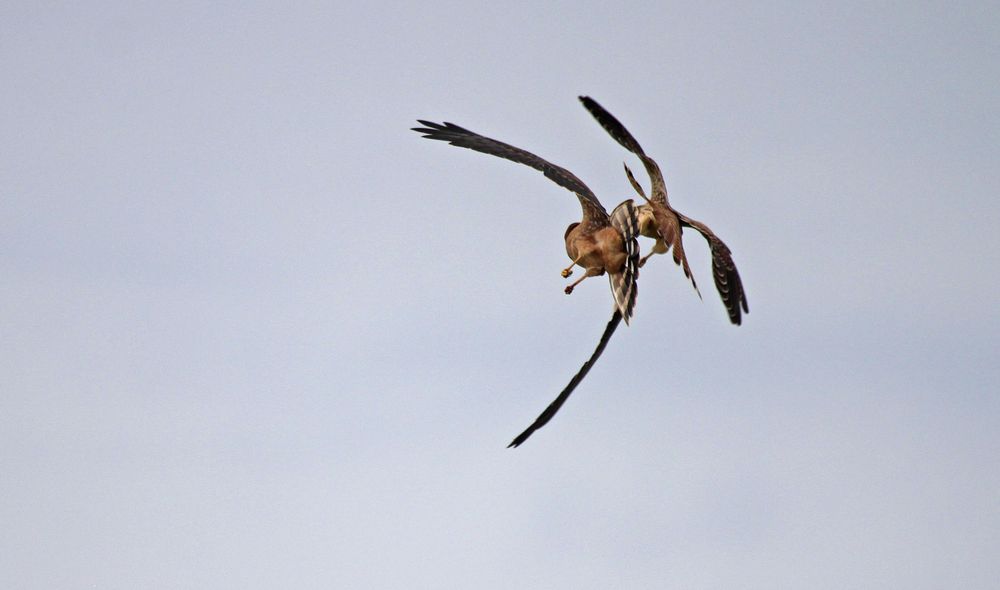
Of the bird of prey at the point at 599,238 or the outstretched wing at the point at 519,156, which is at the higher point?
the outstretched wing at the point at 519,156

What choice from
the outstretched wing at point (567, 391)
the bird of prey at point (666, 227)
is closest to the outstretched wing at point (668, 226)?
the bird of prey at point (666, 227)

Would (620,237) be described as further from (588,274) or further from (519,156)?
(519,156)

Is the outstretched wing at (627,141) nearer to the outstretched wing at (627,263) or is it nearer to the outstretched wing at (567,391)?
the outstretched wing at (627,263)

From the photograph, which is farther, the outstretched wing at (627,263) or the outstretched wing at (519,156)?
the outstretched wing at (519,156)

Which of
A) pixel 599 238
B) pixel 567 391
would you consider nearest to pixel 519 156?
pixel 599 238

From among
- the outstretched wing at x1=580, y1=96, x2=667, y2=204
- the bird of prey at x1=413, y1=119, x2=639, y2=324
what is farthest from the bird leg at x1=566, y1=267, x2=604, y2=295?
the outstretched wing at x1=580, y1=96, x2=667, y2=204

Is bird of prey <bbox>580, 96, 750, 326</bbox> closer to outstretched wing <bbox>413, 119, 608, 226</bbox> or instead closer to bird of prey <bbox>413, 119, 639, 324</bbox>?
bird of prey <bbox>413, 119, 639, 324</bbox>

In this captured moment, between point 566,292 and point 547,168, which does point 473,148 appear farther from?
point 566,292
